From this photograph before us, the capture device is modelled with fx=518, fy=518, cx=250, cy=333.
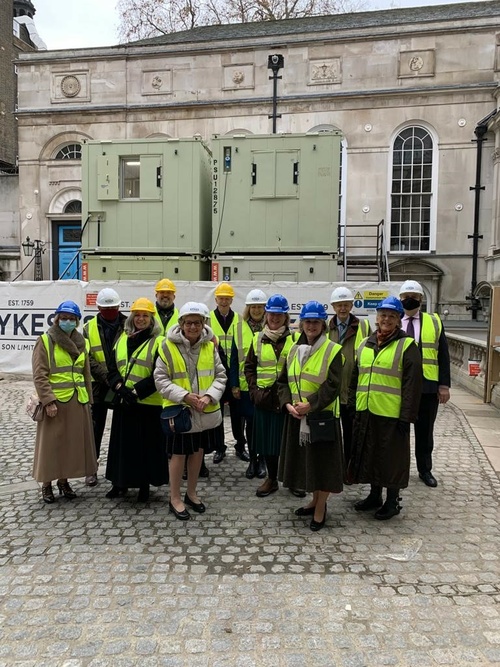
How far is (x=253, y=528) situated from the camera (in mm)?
4207

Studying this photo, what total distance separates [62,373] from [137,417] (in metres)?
0.77

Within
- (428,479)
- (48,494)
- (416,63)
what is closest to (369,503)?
(428,479)

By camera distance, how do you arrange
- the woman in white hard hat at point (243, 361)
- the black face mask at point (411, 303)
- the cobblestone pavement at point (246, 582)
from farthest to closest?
1. the woman in white hard hat at point (243, 361)
2. the black face mask at point (411, 303)
3. the cobblestone pavement at point (246, 582)

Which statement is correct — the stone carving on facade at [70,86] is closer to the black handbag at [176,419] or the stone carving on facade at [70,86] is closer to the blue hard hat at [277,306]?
the blue hard hat at [277,306]

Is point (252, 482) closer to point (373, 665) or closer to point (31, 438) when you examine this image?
point (373, 665)

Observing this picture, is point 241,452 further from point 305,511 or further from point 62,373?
point 62,373

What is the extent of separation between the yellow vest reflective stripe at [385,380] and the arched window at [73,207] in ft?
55.6

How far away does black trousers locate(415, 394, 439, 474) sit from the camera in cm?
521

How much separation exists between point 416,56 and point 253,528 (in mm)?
16996

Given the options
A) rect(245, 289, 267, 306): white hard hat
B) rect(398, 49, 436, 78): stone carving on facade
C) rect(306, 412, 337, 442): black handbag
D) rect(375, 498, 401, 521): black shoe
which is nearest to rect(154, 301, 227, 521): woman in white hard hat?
rect(306, 412, 337, 442): black handbag

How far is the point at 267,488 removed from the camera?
4914mm

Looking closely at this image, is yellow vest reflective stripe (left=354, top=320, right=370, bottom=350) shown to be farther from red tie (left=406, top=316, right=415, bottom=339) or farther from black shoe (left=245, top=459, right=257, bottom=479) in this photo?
black shoe (left=245, top=459, right=257, bottom=479)

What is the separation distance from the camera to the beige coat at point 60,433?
448 cm

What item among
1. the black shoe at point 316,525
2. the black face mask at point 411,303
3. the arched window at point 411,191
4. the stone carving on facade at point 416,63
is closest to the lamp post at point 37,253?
the arched window at point 411,191
